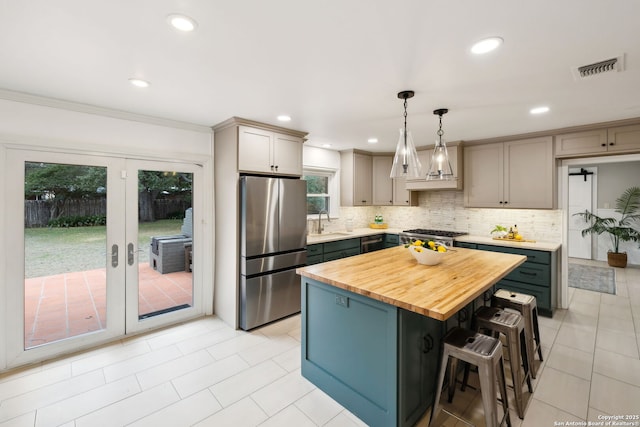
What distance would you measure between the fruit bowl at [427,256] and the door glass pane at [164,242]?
262 cm

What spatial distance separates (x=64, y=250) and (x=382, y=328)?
3059mm

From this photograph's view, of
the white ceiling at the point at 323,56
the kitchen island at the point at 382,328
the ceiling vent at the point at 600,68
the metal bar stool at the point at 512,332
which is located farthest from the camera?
the metal bar stool at the point at 512,332

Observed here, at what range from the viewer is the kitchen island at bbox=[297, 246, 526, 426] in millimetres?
1779

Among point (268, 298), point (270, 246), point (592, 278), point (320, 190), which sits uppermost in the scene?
point (320, 190)

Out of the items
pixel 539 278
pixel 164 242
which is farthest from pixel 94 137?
pixel 539 278

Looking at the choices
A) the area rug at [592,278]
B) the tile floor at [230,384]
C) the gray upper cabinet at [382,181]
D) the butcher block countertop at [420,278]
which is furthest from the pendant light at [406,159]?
the area rug at [592,278]

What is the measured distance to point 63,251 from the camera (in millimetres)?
2854

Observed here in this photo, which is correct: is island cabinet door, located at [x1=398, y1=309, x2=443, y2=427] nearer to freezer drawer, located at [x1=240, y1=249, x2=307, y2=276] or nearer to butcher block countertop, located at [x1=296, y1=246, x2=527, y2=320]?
butcher block countertop, located at [x1=296, y1=246, x2=527, y2=320]

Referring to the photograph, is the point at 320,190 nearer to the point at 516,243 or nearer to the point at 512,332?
the point at 516,243

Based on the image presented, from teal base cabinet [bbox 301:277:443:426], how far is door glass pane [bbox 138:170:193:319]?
198 cm

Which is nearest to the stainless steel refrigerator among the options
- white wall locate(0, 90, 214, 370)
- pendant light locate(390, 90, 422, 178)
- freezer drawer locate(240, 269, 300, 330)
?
freezer drawer locate(240, 269, 300, 330)

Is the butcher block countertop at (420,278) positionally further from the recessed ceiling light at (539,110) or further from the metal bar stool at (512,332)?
the recessed ceiling light at (539,110)

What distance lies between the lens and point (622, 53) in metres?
1.81

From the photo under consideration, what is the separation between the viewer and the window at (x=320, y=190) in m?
5.08
